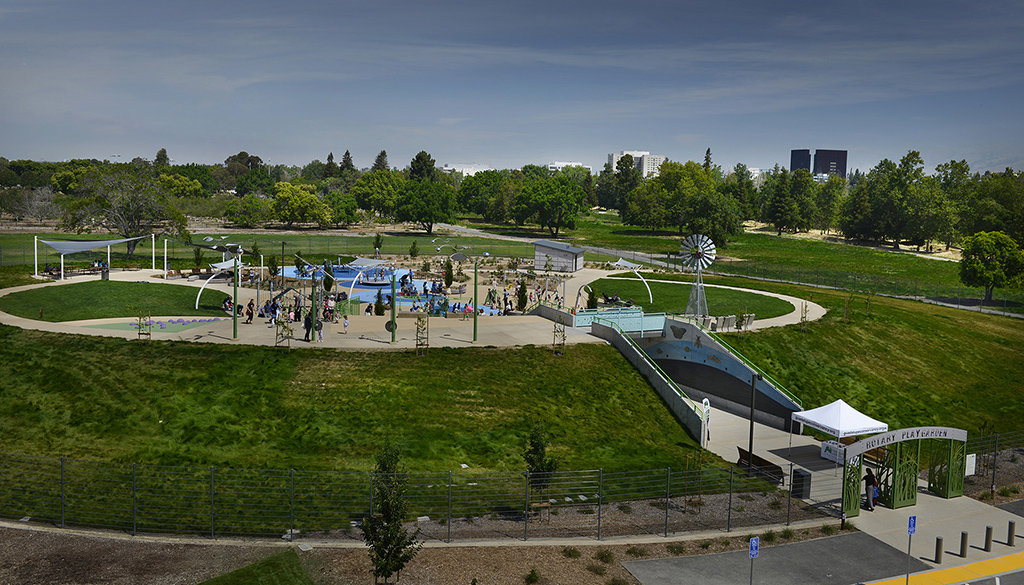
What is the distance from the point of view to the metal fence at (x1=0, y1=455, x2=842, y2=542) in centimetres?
2014

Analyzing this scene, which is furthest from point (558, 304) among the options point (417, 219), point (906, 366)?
point (417, 219)

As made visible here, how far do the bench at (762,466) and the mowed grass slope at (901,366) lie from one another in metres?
9.43

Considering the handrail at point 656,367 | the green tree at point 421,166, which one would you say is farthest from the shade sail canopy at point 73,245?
the green tree at point 421,166

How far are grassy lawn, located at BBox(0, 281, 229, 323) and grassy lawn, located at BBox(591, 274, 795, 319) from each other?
30.0m

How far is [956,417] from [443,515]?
Answer: 101 ft

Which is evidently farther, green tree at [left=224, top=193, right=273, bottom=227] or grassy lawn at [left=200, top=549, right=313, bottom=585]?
green tree at [left=224, top=193, right=273, bottom=227]

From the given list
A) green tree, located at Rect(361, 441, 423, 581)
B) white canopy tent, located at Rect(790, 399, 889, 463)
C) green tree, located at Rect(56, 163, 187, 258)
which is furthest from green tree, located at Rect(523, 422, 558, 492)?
green tree, located at Rect(56, 163, 187, 258)

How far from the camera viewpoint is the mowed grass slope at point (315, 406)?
25906 millimetres

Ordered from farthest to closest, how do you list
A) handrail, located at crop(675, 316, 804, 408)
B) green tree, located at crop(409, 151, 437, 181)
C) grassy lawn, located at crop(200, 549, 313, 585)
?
1. green tree, located at crop(409, 151, 437, 181)
2. handrail, located at crop(675, 316, 804, 408)
3. grassy lawn, located at crop(200, 549, 313, 585)

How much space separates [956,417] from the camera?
37656 millimetres

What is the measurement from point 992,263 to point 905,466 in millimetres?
49886

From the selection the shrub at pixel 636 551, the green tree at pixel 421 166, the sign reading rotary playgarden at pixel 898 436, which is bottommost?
the shrub at pixel 636 551

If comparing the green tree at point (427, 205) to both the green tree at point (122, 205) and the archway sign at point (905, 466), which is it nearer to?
the green tree at point (122, 205)

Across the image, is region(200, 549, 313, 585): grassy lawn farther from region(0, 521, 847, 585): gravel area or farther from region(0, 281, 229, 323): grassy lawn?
region(0, 281, 229, 323): grassy lawn
